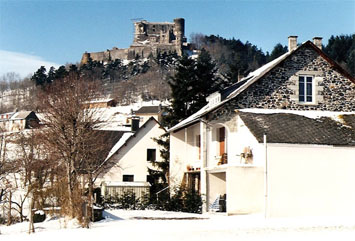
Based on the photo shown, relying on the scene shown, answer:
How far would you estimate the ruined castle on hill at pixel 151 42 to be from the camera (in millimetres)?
168125

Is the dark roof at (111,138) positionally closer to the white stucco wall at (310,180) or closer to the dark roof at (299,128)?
the dark roof at (299,128)

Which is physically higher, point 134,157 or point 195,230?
point 134,157

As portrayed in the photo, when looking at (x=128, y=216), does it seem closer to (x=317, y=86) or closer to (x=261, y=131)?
(x=261, y=131)

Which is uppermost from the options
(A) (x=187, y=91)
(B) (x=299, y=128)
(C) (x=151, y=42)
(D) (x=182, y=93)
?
(C) (x=151, y=42)

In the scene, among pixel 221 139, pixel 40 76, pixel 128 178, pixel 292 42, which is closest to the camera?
pixel 292 42

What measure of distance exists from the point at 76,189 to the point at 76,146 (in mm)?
4142

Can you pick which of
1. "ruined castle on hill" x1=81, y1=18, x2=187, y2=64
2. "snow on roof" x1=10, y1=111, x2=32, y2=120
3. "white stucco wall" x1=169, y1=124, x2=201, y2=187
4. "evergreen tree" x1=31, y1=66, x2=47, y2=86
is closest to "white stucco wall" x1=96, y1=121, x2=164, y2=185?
"white stucco wall" x1=169, y1=124, x2=201, y2=187

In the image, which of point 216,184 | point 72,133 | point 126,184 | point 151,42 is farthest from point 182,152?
point 151,42

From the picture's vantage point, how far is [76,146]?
24188 mm

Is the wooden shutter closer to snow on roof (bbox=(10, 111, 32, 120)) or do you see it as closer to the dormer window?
the dormer window

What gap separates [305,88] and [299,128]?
4260mm

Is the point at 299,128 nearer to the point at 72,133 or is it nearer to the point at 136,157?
the point at 72,133

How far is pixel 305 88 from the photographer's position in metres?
28.6

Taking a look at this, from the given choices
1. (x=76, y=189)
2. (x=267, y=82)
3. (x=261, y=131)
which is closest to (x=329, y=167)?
(x=261, y=131)
